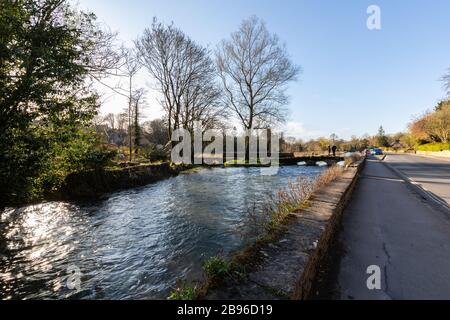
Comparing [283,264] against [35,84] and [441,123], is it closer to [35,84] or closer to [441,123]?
[35,84]

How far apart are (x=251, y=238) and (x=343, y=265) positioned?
2.05 metres

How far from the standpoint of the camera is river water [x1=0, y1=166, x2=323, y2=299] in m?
3.60

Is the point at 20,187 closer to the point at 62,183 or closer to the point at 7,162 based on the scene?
the point at 7,162

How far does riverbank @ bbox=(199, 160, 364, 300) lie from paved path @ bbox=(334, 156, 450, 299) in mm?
449

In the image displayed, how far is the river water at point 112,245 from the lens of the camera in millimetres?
3600

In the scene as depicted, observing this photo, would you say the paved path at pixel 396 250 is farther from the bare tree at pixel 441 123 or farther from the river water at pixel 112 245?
the bare tree at pixel 441 123

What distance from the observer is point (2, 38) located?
4996mm

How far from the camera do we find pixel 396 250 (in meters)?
4.02

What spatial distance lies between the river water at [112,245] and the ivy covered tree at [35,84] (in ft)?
4.45

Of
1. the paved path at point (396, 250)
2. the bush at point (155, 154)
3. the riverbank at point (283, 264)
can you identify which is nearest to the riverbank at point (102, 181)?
the bush at point (155, 154)

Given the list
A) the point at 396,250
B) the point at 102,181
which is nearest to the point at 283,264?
the point at 396,250

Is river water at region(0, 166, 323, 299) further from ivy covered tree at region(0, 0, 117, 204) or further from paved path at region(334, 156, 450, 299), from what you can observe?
paved path at region(334, 156, 450, 299)

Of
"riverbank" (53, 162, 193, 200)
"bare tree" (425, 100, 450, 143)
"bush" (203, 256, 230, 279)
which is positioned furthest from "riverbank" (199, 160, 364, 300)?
"bare tree" (425, 100, 450, 143)
